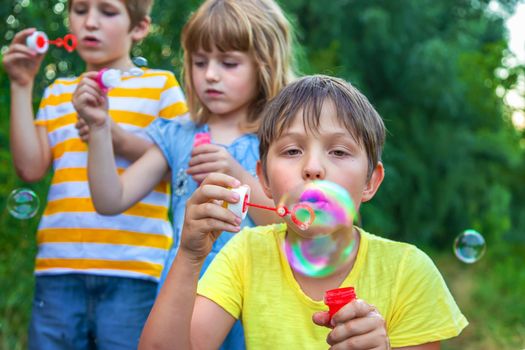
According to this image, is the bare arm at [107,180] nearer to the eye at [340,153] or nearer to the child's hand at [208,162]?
the child's hand at [208,162]

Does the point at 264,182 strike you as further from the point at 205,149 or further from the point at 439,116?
the point at 439,116

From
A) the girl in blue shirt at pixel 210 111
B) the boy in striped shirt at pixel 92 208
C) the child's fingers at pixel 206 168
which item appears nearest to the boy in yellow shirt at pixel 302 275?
the child's fingers at pixel 206 168

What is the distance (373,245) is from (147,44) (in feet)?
9.71

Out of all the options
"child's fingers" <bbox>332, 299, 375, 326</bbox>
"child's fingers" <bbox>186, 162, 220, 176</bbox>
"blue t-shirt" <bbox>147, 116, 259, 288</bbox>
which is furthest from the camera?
"blue t-shirt" <bbox>147, 116, 259, 288</bbox>

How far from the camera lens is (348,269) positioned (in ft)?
5.92

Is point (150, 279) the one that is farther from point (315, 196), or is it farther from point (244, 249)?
point (315, 196)

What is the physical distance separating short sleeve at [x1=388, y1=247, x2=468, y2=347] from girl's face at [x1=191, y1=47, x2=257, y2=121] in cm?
86

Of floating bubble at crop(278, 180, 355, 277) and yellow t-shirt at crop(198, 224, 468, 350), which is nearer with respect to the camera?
floating bubble at crop(278, 180, 355, 277)

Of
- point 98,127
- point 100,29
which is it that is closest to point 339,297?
point 98,127

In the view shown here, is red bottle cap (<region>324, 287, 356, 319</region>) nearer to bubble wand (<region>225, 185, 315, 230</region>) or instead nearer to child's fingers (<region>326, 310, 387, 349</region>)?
child's fingers (<region>326, 310, 387, 349</region>)

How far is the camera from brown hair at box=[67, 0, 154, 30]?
108 inches

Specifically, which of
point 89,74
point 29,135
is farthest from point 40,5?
point 89,74

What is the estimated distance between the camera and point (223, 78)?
2.36 meters

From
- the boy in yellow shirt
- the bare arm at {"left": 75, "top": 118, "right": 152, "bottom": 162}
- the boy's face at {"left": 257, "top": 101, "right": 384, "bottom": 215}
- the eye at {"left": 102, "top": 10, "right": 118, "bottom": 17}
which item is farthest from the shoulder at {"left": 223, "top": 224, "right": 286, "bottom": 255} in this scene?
the eye at {"left": 102, "top": 10, "right": 118, "bottom": 17}
